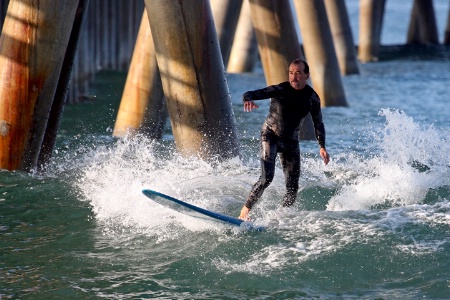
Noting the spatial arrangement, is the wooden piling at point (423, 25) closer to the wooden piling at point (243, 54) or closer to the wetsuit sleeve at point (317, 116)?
the wooden piling at point (243, 54)

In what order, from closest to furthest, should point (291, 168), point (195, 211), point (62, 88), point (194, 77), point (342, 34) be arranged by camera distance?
point (195, 211) < point (291, 168) < point (194, 77) < point (62, 88) < point (342, 34)

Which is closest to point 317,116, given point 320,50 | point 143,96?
point 143,96

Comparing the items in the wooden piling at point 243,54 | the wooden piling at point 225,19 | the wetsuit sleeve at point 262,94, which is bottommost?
the wooden piling at point 243,54

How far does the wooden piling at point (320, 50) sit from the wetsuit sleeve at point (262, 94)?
8431 millimetres

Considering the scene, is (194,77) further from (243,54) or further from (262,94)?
(243,54)

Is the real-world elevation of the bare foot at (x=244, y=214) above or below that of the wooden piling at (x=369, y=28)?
below

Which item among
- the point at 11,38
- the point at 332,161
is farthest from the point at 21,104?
the point at 332,161

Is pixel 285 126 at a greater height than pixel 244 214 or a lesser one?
greater

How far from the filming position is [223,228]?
9.76 m

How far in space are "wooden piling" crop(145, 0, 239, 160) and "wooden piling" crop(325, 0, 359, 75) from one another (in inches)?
437

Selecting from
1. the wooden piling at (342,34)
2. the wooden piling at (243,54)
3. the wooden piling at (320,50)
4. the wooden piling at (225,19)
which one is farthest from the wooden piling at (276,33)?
the wooden piling at (243,54)

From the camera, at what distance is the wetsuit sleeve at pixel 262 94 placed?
9.48m

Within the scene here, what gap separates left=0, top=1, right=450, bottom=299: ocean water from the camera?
8.38 m

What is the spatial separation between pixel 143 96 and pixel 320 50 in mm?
4974
